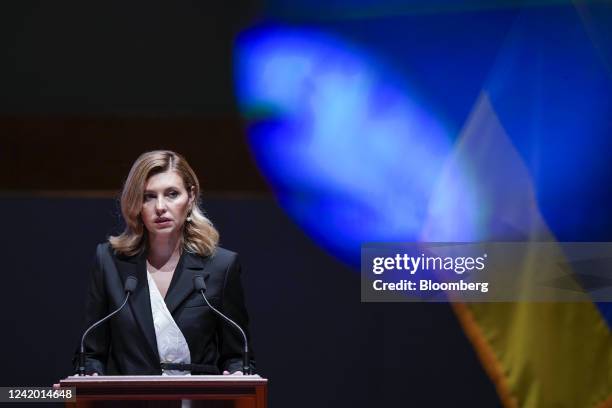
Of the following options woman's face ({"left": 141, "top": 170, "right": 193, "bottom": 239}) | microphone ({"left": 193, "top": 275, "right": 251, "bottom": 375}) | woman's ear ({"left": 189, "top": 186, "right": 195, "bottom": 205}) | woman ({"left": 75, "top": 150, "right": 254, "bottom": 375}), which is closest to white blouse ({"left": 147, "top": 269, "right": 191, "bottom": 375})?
woman ({"left": 75, "top": 150, "right": 254, "bottom": 375})

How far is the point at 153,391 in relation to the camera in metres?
2.18

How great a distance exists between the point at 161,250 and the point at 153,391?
0.91m

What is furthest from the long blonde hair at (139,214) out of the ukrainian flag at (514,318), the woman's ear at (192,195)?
the ukrainian flag at (514,318)

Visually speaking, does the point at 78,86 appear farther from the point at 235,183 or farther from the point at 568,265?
the point at 568,265

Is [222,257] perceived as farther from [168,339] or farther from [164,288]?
[168,339]

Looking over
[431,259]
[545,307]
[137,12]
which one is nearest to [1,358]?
[137,12]

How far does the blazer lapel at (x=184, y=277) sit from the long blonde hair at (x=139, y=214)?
0.10 feet

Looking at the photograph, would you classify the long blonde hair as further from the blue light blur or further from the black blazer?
the blue light blur

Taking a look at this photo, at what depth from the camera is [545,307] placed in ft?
13.3

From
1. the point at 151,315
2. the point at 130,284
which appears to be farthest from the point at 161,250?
the point at 130,284

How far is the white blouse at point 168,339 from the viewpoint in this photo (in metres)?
2.88

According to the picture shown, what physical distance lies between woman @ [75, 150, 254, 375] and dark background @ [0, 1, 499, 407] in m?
0.96

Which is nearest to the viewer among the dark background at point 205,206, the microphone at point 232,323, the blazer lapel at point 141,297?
the microphone at point 232,323

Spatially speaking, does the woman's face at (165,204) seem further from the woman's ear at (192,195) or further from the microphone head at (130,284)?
the microphone head at (130,284)
